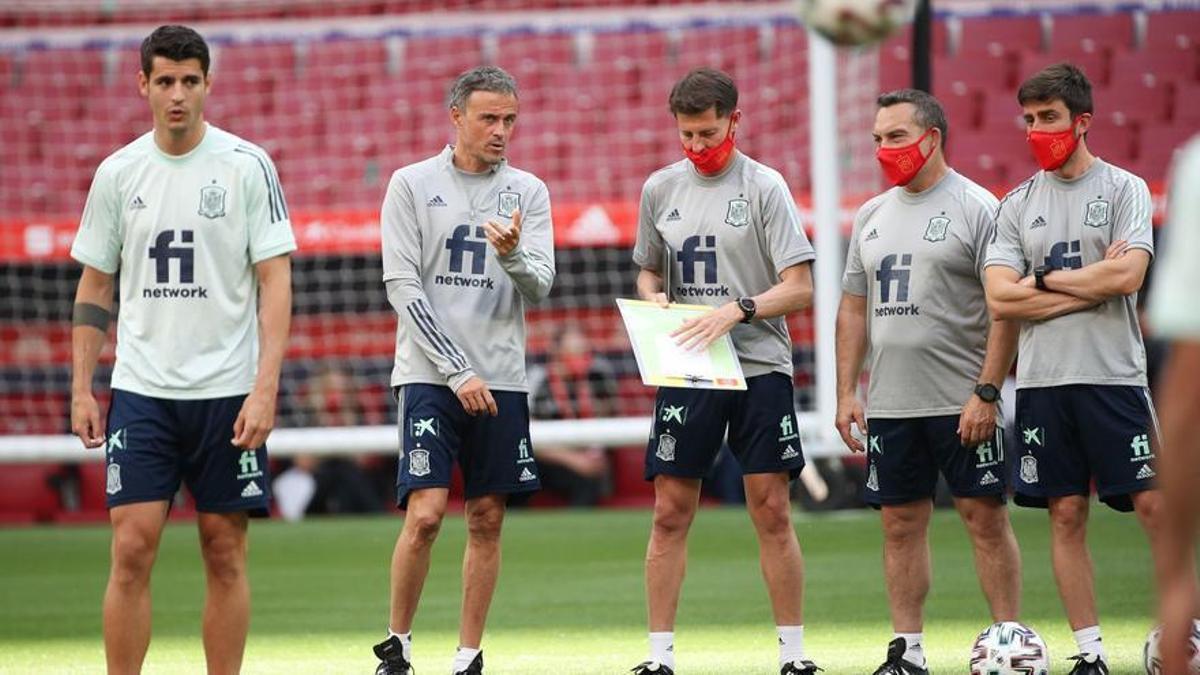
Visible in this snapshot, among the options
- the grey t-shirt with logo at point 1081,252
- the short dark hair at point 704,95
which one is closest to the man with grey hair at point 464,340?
the short dark hair at point 704,95

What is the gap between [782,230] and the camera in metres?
6.81

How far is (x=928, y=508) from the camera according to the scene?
268 inches

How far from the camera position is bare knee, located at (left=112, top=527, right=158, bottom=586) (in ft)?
18.7

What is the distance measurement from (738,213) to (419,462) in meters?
1.50

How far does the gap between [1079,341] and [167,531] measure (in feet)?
32.1

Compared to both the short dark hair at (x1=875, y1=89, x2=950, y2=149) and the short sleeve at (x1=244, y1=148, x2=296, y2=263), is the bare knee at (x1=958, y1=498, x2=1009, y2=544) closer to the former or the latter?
the short dark hair at (x1=875, y1=89, x2=950, y2=149)

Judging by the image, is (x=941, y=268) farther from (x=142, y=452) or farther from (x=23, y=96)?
(x=23, y=96)

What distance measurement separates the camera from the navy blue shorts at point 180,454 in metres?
5.76

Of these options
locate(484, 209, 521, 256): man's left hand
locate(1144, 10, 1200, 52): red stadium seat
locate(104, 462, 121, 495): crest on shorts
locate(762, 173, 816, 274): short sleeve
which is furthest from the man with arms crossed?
locate(1144, 10, 1200, 52): red stadium seat

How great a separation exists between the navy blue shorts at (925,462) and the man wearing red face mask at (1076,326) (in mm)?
119

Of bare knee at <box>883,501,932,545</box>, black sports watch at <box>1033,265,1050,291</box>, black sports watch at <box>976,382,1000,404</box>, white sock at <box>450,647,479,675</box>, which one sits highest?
black sports watch at <box>1033,265,1050,291</box>

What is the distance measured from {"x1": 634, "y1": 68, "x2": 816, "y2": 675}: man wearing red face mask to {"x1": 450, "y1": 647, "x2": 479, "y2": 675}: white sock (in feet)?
1.98

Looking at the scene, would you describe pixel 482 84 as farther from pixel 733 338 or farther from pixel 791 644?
pixel 791 644

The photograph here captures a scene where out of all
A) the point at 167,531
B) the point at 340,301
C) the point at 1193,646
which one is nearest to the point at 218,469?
the point at 1193,646
